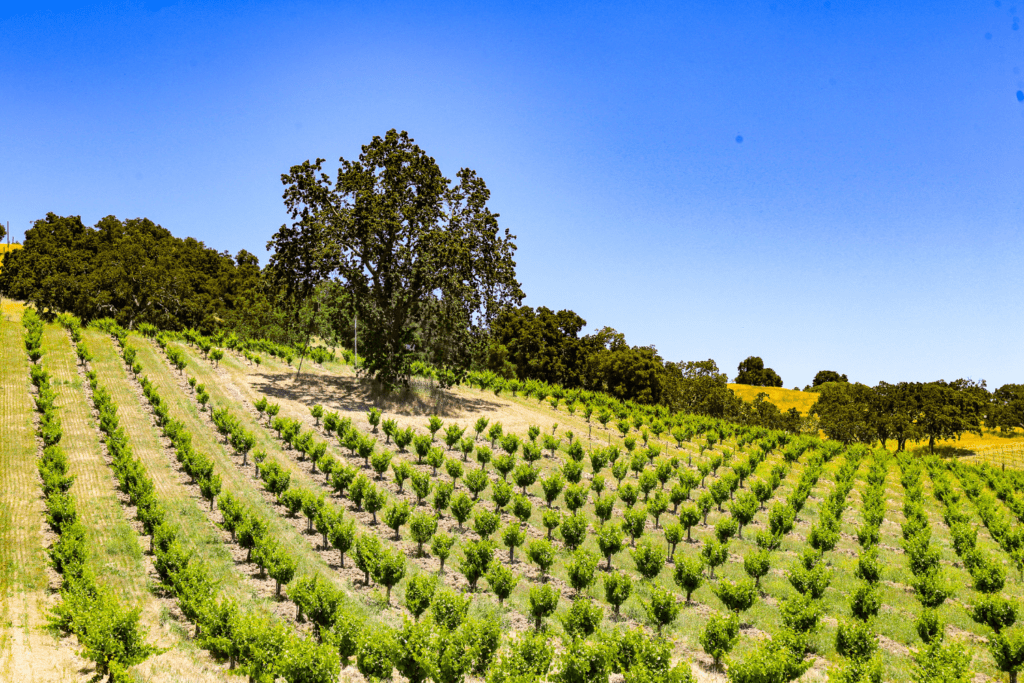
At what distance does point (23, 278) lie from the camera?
78250 mm

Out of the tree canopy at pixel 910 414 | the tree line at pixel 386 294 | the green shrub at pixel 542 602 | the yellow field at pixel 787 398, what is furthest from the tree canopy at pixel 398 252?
the yellow field at pixel 787 398

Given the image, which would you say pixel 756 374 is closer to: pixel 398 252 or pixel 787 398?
pixel 787 398

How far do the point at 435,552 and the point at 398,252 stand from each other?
955 inches

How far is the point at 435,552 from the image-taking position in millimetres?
21484

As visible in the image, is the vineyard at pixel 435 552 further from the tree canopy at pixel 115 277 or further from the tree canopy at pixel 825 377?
the tree canopy at pixel 825 377

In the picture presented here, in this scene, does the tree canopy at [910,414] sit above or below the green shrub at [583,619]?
above

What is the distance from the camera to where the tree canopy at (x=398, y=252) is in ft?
132

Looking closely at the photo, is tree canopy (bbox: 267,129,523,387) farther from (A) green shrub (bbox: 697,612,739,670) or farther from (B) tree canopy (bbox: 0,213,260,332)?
(B) tree canopy (bbox: 0,213,260,332)

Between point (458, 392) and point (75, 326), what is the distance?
35161 millimetres

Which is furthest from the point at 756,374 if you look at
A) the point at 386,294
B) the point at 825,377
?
the point at 386,294

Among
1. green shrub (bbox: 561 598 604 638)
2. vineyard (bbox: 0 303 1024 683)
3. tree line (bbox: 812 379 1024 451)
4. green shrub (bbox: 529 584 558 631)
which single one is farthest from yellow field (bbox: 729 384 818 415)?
green shrub (bbox: 561 598 604 638)

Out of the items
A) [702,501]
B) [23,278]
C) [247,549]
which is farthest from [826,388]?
[23,278]

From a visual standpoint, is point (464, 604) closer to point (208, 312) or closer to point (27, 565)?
point (27, 565)

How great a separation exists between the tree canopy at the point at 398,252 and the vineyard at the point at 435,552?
5171 mm
